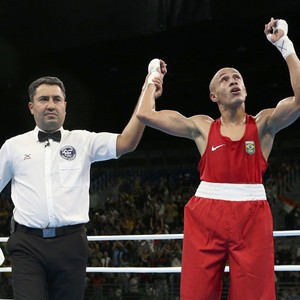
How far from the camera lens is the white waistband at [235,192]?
9.41 ft

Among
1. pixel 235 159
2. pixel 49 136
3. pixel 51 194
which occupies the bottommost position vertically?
pixel 51 194

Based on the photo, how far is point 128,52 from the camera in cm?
1053

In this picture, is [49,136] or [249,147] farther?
[49,136]

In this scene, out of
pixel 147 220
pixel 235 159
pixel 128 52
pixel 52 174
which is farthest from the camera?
pixel 147 220

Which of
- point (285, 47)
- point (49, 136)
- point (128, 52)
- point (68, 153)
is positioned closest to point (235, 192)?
point (285, 47)

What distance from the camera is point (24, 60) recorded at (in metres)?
10.2

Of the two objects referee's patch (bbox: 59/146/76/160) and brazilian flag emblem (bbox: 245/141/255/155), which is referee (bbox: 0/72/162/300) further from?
brazilian flag emblem (bbox: 245/141/255/155)

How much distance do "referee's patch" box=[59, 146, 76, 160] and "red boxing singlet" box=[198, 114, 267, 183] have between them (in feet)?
2.14

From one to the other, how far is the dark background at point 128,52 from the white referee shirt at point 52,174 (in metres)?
3.31

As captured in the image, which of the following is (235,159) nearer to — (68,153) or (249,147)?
(249,147)

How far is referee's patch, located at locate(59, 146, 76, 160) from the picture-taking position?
3039 millimetres

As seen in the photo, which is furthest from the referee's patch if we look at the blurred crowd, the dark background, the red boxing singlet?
the blurred crowd

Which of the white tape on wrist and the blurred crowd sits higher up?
the white tape on wrist

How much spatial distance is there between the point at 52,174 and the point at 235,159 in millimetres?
872
